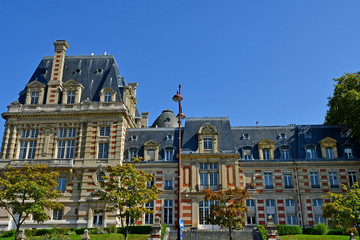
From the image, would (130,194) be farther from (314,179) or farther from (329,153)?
(329,153)

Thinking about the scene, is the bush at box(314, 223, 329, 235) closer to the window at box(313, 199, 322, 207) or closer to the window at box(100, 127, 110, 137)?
the window at box(313, 199, 322, 207)

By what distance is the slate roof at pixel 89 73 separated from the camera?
42.7 metres

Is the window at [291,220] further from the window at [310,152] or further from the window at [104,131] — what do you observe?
the window at [104,131]

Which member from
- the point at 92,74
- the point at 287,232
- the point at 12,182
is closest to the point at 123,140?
the point at 92,74

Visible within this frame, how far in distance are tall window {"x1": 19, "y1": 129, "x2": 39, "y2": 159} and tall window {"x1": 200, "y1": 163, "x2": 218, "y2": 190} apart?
1867 cm

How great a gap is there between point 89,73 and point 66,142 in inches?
378

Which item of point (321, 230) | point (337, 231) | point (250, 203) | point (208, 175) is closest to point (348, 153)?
point (337, 231)

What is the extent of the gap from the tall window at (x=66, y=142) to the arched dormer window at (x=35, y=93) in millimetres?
4887

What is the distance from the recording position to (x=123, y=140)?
41062 mm

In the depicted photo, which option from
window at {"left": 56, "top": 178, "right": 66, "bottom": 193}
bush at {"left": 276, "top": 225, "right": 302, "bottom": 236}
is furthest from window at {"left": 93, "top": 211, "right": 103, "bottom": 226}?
bush at {"left": 276, "top": 225, "right": 302, "bottom": 236}

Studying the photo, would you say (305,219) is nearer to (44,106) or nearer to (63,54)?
(44,106)

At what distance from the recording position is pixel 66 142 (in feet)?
131

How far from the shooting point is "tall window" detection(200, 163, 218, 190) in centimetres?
3816

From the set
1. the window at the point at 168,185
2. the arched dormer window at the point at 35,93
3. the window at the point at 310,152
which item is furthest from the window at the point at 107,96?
the window at the point at 310,152
